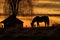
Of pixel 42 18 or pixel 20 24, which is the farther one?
pixel 42 18

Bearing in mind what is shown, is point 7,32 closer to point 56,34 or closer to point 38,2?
point 56,34

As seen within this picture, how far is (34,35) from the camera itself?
37.9 ft

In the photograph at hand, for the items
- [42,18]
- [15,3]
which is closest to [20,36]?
[42,18]

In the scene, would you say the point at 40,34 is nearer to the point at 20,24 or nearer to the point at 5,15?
the point at 20,24

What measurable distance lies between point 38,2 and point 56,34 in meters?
6.49

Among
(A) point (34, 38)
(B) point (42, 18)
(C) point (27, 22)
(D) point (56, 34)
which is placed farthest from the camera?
(C) point (27, 22)

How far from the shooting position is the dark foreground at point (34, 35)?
1121 centimetres

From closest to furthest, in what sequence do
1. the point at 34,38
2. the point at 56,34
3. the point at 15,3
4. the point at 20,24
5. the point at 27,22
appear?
the point at 34,38 → the point at 56,34 → the point at 20,24 → the point at 15,3 → the point at 27,22

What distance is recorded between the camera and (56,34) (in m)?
11.9

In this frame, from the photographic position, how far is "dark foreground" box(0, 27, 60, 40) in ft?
36.8

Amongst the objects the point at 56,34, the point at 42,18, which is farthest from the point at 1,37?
the point at 42,18

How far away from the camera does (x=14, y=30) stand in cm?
1256

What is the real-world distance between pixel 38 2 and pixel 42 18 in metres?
3.72

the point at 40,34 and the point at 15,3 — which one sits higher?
the point at 15,3
